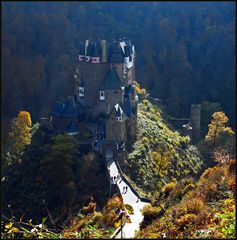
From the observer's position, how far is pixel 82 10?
6481 cm

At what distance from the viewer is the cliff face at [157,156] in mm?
30984

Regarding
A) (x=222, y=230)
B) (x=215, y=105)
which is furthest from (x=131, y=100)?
(x=222, y=230)

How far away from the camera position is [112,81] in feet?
112

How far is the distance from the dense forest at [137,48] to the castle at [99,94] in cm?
1224

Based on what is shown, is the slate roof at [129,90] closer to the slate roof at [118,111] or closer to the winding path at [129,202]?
the slate roof at [118,111]

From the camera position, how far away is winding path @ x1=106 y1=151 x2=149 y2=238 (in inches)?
679

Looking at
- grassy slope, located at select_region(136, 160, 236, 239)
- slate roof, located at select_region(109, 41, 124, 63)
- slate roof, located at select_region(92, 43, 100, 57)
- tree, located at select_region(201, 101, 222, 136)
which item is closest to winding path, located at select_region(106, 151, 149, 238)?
grassy slope, located at select_region(136, 160, 236, 239)

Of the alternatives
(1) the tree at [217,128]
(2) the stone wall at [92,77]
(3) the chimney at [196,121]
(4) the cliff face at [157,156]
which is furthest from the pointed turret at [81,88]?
(3) the chimney at [196,121]

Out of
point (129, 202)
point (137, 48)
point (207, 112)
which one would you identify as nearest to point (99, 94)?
point (129, 202)

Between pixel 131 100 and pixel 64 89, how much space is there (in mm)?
18173

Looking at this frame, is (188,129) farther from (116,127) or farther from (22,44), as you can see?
(22,44)

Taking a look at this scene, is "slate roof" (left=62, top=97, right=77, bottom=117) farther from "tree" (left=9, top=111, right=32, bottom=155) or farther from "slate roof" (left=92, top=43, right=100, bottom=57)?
"slate roof" (left=92, top=43, right=100, bottom=57)

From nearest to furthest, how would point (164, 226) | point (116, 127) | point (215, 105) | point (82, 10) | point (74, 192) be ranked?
1. point (164, 226)
2. point (74, 192)
3. point (116, 127)
4. point (215, 105)
5. point (82, 10)

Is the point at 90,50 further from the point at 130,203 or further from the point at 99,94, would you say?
the point at 130,203
